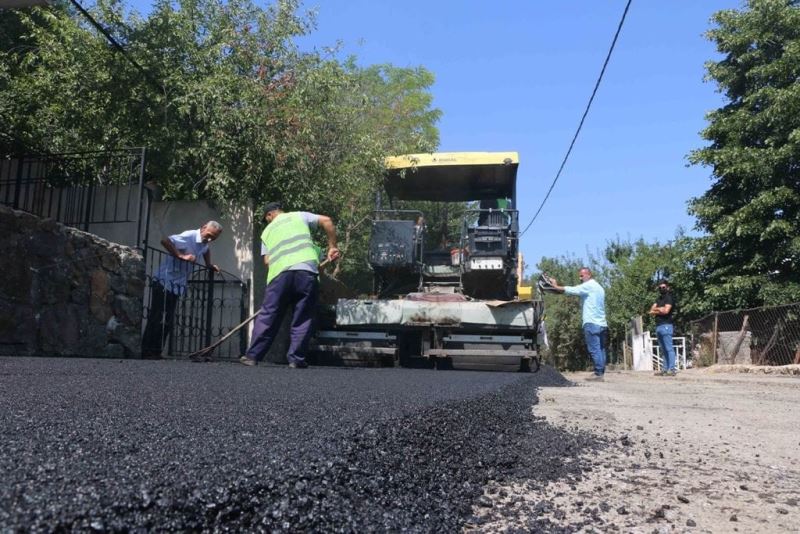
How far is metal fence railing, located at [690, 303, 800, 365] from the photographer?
1263 centimetres

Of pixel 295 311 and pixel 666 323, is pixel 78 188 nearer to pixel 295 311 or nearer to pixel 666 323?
pixel 295 311

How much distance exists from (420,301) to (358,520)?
249 inches

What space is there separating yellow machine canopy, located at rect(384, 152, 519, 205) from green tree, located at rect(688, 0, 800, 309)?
1007 cm

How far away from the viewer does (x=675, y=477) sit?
2398 millimetres

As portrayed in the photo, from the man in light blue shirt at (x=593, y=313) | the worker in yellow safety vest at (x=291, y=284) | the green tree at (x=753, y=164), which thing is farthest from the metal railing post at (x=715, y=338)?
the worker in yellow safety vest at (x=291, y=284)

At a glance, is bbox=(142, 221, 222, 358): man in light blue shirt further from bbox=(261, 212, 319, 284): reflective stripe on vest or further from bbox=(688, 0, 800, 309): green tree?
bbox=(688, 0, 800, 309): green tree

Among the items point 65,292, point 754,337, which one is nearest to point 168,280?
point 65,292

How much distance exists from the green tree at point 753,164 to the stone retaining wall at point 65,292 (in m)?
14.9

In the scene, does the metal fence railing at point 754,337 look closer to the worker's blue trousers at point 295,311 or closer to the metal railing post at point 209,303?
the worker's blue trousers at point 295,311

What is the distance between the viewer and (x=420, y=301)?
7.80 meters

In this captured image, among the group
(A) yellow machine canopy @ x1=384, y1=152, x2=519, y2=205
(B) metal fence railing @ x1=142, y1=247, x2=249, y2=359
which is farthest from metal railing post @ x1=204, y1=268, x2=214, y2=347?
(A) yellow machine canopy @ x1=384, y1=152, x2=519, y2=205

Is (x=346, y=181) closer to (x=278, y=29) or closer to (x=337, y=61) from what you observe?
(x=337, y=61)

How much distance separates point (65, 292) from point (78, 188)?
9.66ft

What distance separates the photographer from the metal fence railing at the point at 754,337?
12.6 m
